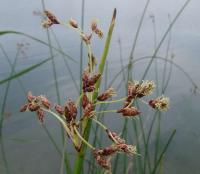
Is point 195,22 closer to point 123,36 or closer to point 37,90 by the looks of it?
point 123,36

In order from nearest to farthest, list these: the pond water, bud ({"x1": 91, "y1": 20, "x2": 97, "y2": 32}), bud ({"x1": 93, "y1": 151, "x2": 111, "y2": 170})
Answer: bud ({"x1": 93, "y1": 151, "x2": 111, "y2": 170})
bud ({"x1": 91, "y1": 20, "x2": 97, "y2": 32})
the pond water

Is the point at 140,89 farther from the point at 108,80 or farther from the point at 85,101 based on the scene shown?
the point at 108,80

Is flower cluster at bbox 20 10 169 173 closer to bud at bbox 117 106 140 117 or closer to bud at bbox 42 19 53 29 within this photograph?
bud at bbox 117 106 140 117

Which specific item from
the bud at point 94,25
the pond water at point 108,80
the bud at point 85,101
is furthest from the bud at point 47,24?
the pond water at point 108,80

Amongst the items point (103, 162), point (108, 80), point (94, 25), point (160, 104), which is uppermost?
point (108, 80)

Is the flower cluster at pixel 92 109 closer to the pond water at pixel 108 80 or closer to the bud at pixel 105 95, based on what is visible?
the bud at pixel 105 95

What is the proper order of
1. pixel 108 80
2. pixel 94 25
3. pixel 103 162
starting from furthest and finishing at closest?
pixel 108 80 → pixel 94 25 → pixel 103 162

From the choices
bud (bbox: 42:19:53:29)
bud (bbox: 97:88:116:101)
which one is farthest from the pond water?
bud (bbox: 97:88:116:101)

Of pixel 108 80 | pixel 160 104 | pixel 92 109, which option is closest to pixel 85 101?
pixel 92 109

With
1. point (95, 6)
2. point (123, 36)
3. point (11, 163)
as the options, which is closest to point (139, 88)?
point (11, 163)
